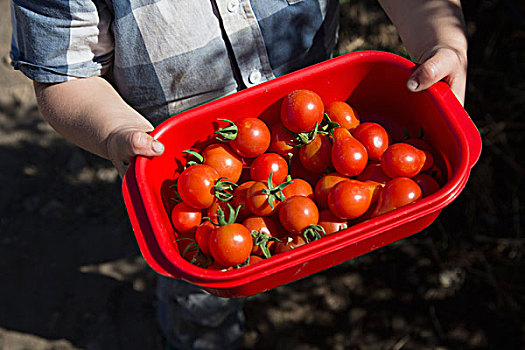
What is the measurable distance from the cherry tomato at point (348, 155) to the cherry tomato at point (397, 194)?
115 mm

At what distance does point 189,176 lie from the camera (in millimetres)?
1460

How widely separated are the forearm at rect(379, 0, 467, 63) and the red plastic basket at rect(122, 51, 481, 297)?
15 cm

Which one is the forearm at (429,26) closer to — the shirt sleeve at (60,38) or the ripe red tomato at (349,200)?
the ripe red tomato at (349,200)

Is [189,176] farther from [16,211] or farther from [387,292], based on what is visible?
[16,211]

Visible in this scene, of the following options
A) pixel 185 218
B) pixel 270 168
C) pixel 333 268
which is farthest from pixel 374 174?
pixel 333 268

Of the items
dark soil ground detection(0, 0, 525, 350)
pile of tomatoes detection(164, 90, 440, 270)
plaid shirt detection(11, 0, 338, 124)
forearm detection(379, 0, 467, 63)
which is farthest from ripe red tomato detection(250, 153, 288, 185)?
dark soil ground detection(0, 0, 525, 350)

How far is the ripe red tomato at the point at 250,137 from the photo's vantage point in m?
1.52

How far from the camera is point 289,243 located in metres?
1.43

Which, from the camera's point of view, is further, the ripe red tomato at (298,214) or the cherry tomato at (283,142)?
the cherry tomato at (283,142)

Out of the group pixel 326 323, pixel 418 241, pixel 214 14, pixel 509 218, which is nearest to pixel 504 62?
pixel 509 218

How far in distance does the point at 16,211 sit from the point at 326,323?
6.37ft

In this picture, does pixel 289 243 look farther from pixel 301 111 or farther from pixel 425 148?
pixel 425 148

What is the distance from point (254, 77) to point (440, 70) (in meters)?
0.62

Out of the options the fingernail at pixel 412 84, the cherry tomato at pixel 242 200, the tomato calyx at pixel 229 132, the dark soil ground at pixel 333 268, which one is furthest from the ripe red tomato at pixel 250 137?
the dark soil ground at pixel 333 268
